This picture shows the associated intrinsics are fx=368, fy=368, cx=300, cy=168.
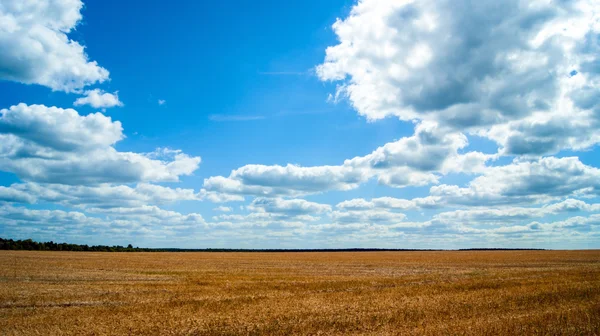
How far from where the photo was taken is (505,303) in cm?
1716

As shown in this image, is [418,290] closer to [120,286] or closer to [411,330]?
[411,330]

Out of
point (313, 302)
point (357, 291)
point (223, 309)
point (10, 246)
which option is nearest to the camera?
point (223, 309)

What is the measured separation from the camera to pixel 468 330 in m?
12.1

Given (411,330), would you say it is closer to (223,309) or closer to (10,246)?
(223,309)

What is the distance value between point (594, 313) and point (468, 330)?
6.68 metres

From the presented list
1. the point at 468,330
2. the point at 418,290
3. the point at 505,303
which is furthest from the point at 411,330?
the point at 418,290

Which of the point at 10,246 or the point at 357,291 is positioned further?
the point at 10,246

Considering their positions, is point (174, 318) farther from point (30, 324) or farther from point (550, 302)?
point (550, 302)

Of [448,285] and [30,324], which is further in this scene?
[448,285]

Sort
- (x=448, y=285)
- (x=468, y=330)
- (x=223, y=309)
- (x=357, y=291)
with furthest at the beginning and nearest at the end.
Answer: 1. (x=448, y=285)
2. (x=357, y=291)
3. (x=223, y=309)
4. (x=468, y=330)

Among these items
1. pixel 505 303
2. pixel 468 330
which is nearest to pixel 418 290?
pixel 505 303

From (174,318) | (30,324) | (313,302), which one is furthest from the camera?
(313,302)

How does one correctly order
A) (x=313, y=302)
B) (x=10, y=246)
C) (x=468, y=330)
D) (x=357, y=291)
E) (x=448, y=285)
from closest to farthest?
1. (x=468, y=330)
2. (x=313, y=302)
3. (x=357, y=291)
4. (x=448, y=285)
5. (x=10, y=246)

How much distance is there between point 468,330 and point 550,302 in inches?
324
